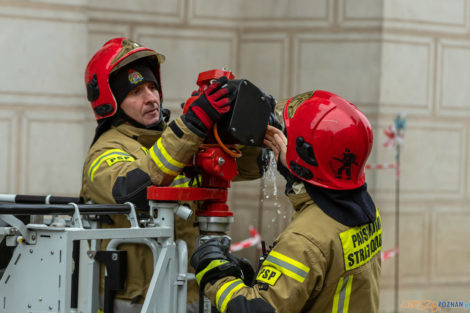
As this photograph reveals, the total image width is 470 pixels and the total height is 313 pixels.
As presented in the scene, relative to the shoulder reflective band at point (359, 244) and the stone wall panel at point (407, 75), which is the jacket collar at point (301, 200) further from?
the stone wall panel at point (407, 75)

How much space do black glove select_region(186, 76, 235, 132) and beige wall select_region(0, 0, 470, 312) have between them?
382 cm

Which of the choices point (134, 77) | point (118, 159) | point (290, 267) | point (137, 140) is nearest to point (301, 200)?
point (290, 267)

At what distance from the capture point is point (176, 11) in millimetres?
6641

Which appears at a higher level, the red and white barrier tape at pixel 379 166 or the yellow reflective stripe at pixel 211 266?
the red and white barrier tape at pixel 379 166

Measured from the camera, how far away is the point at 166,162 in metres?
2.62

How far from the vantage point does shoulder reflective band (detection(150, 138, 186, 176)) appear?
2605mm

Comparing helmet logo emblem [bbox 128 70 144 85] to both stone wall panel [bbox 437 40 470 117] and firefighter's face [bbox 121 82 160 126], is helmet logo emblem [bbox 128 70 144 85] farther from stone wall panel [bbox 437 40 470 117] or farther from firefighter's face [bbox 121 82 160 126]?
stone wall panel [bbox 437 40 470 117]

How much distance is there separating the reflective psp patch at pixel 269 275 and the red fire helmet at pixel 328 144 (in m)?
0.35

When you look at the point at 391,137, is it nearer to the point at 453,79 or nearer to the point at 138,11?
the point at 453,79

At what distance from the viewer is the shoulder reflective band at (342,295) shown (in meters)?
2.37

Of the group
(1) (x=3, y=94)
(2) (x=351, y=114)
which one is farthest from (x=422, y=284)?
(2) (x=351, y=114)

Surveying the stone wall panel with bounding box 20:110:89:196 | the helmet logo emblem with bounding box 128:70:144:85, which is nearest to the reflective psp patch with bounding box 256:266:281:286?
the helmet logo emblem with bounding box 128:70:144:85

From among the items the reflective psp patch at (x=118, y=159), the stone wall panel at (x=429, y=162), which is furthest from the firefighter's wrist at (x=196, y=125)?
the stone wall panel at (x=429, y=162)

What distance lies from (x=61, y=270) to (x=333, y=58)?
16.0 ft
